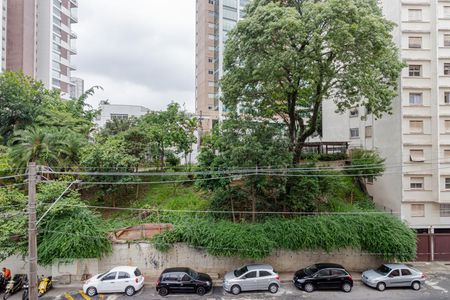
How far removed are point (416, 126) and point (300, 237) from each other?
12317 mm

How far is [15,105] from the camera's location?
2916 centimetres

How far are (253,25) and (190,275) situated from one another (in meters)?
14.2

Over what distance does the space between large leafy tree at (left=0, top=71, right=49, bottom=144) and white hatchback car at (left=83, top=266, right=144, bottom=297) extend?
66.0ft

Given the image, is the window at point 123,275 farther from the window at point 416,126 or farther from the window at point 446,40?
the window at point 446,40

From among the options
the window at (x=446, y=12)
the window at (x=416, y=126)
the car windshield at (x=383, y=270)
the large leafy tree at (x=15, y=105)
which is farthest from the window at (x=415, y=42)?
the large leafy tree at (x=15, y=105)

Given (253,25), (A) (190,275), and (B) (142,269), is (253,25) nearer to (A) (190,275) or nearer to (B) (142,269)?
(A) (190,275)

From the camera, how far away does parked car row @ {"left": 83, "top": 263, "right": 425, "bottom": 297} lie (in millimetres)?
16031

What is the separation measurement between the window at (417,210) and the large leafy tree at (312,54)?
25.6 feet

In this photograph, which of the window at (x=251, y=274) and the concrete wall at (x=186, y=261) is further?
the concrete wall at (x=186, y=261)

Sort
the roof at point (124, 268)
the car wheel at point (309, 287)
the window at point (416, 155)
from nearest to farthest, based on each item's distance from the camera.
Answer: the car wheel at point (309, 287) < the roof at point (124, 268) < the window at point (416, 155)

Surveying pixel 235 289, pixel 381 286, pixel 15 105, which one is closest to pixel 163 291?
pixel 235 289

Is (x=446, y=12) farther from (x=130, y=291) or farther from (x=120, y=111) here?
(x=120, y=111)

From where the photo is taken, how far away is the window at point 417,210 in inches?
864


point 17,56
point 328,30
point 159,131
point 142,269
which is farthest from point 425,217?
point 17,56
